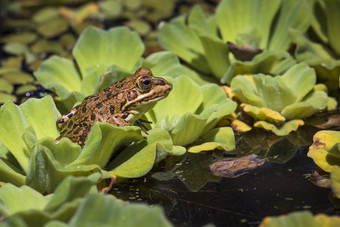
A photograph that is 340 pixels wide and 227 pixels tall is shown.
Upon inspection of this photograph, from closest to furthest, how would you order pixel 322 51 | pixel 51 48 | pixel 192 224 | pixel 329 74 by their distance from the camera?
pixel 192 224
pixel 329 74
pixel 322 51
pixel 51 48

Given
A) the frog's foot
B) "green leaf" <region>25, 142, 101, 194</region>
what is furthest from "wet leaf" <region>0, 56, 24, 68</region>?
"green leaf" <region>25, 142, 101, 194</region>

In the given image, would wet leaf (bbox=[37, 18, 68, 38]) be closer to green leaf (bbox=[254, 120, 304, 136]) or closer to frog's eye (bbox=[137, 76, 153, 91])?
frog's eye (bbox=[137, 76, 153, 91])

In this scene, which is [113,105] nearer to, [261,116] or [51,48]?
[261,116]

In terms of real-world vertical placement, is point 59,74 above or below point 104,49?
below

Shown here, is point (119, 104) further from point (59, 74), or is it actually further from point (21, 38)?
point (21, 38)

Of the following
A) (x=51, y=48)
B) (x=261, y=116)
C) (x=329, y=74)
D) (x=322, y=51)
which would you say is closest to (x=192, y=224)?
(x=261, y=116)

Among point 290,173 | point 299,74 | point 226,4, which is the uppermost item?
A: point 226,4

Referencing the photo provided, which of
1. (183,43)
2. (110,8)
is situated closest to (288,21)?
(183,43)
